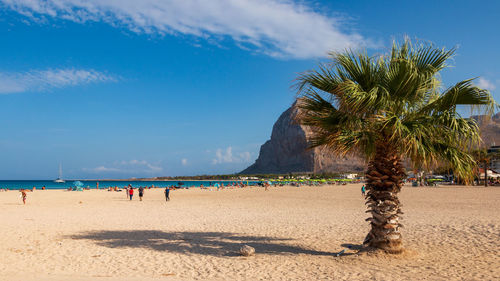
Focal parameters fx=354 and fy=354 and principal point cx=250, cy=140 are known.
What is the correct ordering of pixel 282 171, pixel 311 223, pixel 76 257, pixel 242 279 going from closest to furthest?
pixel 242 279 → pixel 76 257 → pixel 311 223 → pixel 282 171

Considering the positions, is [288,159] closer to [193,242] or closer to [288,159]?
[288,159]

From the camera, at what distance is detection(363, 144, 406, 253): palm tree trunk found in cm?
739

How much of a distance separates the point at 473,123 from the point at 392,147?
157cm

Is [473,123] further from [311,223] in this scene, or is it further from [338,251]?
[311,223]

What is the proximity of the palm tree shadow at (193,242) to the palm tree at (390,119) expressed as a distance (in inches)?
91.2

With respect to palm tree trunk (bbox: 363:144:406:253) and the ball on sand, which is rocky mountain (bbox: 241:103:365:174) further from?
palm tree trunk (bbox: 363:144:406:253)

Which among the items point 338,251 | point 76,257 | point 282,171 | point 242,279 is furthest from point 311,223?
point 282,171

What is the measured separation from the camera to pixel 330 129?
25.2ft

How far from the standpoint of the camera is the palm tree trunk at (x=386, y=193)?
24.2 ft

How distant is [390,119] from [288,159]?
471 ft

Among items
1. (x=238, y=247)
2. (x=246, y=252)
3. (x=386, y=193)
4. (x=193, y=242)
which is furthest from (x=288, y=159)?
(x=386, y=193)

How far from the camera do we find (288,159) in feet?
490

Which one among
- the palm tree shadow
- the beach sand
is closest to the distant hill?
the beach sand

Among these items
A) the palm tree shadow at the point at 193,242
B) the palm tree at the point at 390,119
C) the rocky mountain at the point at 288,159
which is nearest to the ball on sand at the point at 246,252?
the palm tree shadow at the point at 193,242
